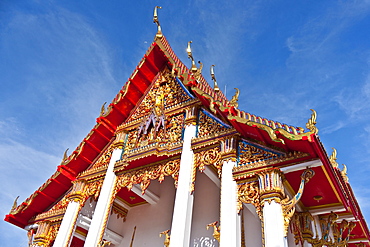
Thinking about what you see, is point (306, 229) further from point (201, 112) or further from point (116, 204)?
point (116, 204)

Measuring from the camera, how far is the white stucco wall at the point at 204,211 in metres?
7.77

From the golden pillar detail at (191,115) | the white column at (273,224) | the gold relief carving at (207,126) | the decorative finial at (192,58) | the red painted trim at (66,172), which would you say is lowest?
the white column at (273,224)

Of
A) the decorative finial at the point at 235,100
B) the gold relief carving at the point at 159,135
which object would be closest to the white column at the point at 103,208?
the gold relief carving at the point at 159,135

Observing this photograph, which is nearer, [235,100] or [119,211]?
[235,100]

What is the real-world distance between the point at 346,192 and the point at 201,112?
3.12 metres

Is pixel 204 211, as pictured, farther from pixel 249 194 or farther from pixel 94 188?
pixel 249 194

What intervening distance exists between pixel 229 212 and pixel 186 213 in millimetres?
824

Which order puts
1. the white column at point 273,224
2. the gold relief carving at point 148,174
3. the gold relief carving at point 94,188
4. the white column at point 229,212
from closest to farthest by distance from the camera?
the white column at point 273,224, the white column at point 229,212, the gold relief carving at point 148,174, the gold relief carving at point 94,188

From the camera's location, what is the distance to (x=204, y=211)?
808 centimetres

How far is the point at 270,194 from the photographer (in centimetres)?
498

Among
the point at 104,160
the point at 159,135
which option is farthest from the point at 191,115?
the point at 104,160

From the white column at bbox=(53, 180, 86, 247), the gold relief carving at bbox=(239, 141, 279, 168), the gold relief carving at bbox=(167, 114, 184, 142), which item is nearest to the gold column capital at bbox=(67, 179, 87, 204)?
the white column at bbox=(53, 180, 86, 247)

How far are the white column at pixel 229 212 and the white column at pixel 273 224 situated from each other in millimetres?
482

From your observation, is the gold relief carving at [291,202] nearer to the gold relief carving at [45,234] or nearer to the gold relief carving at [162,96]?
the gold relief carving at [162,96]
